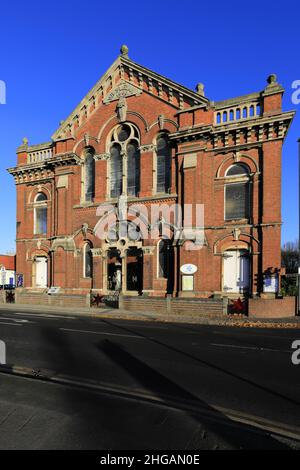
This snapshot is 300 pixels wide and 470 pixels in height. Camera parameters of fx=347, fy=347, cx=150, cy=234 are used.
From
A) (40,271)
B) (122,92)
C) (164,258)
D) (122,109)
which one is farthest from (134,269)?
(122,92)

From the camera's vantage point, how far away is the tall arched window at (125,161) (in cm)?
2494

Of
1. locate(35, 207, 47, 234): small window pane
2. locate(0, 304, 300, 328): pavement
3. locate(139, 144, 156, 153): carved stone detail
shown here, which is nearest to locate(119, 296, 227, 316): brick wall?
locate(0, 304, 300, 328): pavement

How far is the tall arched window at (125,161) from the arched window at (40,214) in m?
6.98

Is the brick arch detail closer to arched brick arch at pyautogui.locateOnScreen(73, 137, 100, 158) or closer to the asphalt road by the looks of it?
the asphalt road

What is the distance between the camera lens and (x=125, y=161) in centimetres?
2527

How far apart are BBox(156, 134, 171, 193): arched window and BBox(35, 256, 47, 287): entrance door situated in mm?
11877

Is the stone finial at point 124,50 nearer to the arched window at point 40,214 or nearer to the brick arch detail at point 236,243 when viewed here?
the arched window at point 40,214

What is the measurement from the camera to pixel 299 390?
20.6 ft

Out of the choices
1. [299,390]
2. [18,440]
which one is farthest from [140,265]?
[18,440]

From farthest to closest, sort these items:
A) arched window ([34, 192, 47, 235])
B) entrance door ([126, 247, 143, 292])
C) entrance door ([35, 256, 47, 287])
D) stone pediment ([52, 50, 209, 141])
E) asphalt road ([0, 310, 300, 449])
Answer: arched window ([34, 192, 47, 235]), entrance door ([35, 256, 47, 287]), entrance door ([126, 247, 143, 292]), stone pediment ([52, 50, 209, 141]), asphalt road ([0, 310, 300, 449])

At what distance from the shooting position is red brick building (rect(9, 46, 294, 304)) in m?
20.7

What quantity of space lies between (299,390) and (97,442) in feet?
13.0

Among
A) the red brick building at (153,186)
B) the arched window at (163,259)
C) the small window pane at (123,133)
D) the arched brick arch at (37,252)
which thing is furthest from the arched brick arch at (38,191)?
the arched window at (163,259)
